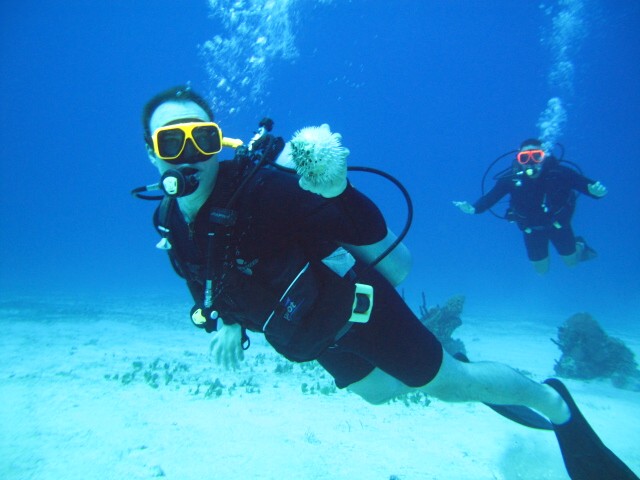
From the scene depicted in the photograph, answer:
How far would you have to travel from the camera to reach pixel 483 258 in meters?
111

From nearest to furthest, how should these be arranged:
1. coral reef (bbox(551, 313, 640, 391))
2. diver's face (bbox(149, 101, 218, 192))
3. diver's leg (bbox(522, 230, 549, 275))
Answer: diver's face (bbox(149, 101, 218, 192))
coral reef (bbox(551, 313, 640, 391))
diver's leg (bbox(522, 230, 549, 275))

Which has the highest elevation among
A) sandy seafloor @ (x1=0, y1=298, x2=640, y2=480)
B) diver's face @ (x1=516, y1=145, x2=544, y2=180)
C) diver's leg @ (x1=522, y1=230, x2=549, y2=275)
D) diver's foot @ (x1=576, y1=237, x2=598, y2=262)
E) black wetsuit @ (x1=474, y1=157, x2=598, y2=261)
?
diver's face @ (x1=516, y1=145, x2=544, y2=180)

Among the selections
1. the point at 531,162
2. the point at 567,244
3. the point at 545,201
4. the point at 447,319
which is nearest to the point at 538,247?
the point at 567,244

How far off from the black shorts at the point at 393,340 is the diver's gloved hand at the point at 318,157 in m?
1.45

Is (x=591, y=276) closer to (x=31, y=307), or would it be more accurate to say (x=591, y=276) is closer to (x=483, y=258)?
(x=483, y=258)

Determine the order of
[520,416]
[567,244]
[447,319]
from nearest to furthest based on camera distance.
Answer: [520,416]
[447,319]
[567,244]

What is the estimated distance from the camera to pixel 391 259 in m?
3.47

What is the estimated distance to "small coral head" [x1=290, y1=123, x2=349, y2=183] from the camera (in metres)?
1.84

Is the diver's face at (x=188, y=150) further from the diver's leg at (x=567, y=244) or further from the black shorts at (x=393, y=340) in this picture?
the diver's leg at (x=567, y=244)

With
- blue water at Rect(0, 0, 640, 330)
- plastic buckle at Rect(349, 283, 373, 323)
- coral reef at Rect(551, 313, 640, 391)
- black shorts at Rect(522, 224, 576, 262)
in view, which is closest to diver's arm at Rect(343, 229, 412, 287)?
plastic buckle at Rect(349, 283, 373, 323)

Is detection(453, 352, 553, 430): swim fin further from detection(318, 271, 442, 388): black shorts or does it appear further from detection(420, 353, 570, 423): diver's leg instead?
detection(318, 271, 442, 388): black shorts

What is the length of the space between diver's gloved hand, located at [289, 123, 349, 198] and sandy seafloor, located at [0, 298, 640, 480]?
11.6 ft

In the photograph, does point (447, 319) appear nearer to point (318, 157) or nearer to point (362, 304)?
point (362, 304)

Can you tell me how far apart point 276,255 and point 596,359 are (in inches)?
415
